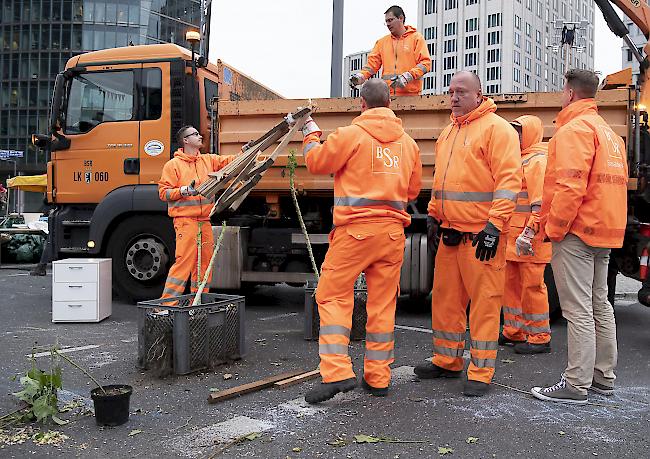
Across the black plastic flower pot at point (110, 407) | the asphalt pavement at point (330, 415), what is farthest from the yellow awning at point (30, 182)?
the black plastic flower pot at point (110, 407)

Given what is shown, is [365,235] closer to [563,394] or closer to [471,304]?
[471,304]

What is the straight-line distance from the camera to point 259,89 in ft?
29.1

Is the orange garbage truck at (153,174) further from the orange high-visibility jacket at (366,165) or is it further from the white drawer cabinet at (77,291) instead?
the orange high-visibility jacket at (366,165)

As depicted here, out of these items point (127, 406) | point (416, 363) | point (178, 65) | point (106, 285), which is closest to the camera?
point (127, 406)

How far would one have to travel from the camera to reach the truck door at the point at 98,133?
7.91 metres

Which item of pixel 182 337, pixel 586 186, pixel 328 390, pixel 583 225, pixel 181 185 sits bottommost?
pixel 328 390

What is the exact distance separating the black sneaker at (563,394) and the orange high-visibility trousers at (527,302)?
1.43 m

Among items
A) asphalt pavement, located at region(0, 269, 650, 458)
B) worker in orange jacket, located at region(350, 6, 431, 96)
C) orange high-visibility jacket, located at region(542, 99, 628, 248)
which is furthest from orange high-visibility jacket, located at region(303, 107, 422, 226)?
worker in orange jacket, located at region(350, 6, 431, 96)

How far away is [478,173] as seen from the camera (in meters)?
4.30

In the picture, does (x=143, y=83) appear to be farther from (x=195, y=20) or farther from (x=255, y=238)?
(x=255, y=238)

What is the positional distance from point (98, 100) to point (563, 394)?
638 centimetres

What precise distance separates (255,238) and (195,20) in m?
2.85

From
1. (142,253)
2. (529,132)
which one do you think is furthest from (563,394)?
(142,253)

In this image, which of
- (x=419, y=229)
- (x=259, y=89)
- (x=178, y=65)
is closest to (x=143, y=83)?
(x=178, y=65)
